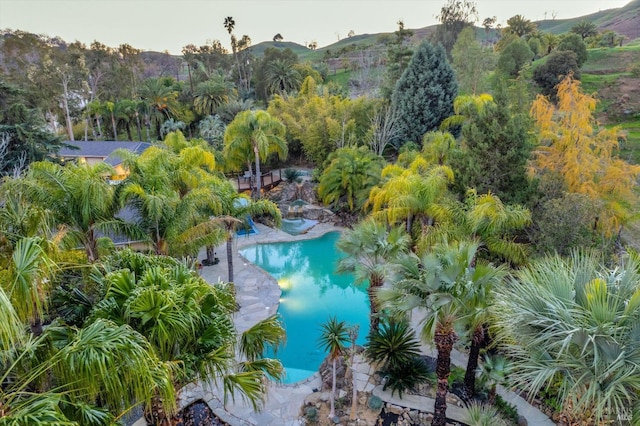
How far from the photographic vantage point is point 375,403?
8.00 meters

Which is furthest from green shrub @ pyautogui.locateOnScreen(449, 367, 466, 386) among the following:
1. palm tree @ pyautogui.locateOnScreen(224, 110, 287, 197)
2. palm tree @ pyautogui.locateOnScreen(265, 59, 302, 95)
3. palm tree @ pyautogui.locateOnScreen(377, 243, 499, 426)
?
palm tree @ pyautogui.locateOnScreen(265, 59, 302, 95)

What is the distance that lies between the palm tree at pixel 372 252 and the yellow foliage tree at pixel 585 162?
6415mm

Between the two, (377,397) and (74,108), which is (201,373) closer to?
(377,397)

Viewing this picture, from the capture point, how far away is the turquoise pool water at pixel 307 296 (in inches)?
416

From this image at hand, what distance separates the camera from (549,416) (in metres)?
7.73

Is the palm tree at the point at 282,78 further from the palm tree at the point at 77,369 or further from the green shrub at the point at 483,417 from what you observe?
the palm tree at the point at 77,369

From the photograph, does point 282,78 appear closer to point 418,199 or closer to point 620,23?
point 418,199

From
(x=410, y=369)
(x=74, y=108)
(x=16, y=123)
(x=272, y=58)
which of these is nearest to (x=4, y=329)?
(x=410, y=369)

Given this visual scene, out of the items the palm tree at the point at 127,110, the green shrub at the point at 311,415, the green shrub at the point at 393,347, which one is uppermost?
the palm tree at the point at 127,110

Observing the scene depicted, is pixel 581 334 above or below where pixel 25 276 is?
below

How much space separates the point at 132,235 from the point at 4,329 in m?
6.33

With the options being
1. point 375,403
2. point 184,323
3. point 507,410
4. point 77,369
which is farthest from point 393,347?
point 77,369

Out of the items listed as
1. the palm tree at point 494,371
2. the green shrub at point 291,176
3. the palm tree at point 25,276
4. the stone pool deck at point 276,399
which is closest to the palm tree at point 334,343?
the stone pool deck at point 276,399

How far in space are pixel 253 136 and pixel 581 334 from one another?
58.3 feet
